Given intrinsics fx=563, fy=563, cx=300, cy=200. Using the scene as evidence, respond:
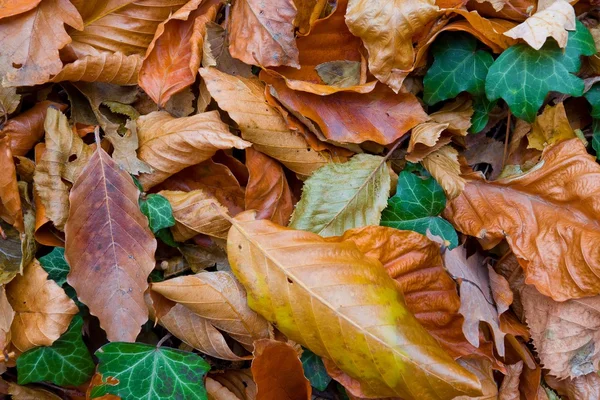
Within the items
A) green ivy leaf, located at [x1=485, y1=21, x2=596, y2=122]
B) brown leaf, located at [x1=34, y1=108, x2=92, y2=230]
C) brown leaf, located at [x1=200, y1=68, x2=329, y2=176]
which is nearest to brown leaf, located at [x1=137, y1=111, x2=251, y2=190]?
brown leaf, located at [x1=200, y1=68, x2=329, y2=176]

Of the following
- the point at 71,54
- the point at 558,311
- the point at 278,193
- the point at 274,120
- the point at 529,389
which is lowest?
the point at 529,389

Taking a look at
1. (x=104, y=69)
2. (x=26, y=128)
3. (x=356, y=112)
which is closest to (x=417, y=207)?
(x=356, y=112)

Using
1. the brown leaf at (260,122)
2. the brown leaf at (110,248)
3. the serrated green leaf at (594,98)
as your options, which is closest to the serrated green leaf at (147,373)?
the brown leaf at (110,248)

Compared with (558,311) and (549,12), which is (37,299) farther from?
(549,12)

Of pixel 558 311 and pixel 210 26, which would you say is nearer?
pixel 558 311

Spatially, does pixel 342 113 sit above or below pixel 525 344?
above

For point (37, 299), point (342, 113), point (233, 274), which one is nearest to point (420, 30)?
point (342, 113)

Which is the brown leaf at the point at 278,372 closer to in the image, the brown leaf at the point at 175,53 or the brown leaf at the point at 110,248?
the brown leaf at the point at 110,248
